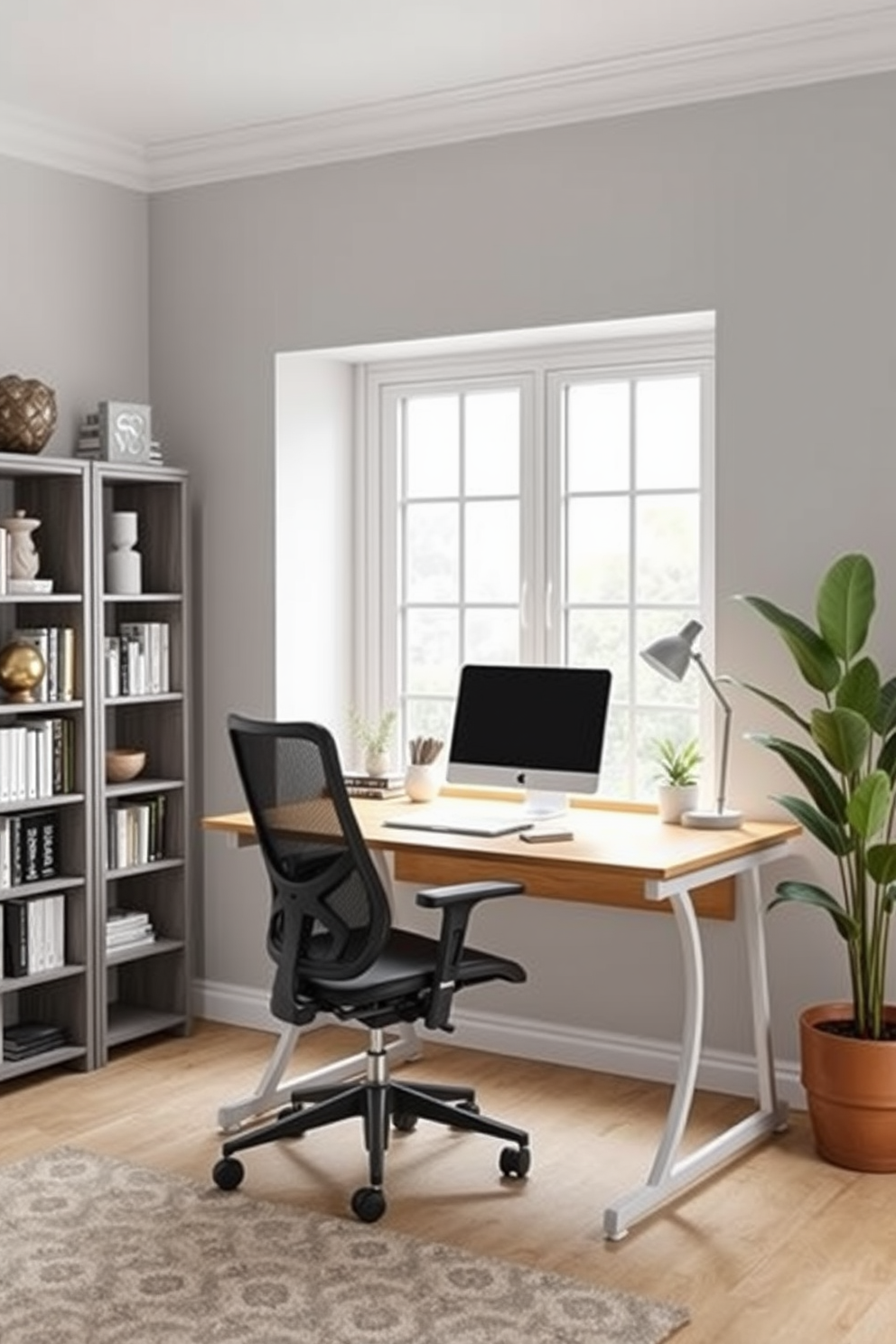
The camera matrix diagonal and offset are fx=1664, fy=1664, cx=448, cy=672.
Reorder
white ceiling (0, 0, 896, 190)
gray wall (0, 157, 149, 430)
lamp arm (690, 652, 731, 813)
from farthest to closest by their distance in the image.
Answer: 1. gray wall (0, 157, 149, 430)
2. lamp arm (690, 652, 731, 813)
3. white ceiling (0, 0, 896, 190)

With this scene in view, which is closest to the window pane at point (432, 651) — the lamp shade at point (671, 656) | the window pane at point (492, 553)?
the window pane at point (492, 553)

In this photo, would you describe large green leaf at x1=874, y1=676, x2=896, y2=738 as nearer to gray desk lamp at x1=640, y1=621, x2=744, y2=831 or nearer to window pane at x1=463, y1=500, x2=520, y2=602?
gray desk lamp at x1=640, y1=621, x2=744, y2=831

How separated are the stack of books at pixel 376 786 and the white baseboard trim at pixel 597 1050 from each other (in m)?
0.71

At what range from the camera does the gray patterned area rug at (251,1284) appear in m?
3.03

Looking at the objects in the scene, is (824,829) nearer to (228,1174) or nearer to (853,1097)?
(853,1097)

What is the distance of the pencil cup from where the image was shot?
4.69 meters

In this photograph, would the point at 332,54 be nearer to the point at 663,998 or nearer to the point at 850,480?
the point at 850,480

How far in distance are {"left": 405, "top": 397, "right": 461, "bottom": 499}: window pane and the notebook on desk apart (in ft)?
4.18

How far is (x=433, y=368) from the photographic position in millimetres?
5145

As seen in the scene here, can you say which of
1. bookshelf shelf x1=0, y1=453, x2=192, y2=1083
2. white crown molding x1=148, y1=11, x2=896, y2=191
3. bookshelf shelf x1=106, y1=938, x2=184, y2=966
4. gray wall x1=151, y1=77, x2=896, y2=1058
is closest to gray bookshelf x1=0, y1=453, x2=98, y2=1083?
bookshelf shelf x1=0, y1=453, x2=192, y2=1083

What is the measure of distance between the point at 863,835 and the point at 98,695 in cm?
219

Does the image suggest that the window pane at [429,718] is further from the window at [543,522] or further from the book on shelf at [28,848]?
the book on shelf at [28,848]

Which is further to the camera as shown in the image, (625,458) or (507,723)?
(625,458)

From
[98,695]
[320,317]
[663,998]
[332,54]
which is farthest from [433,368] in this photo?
[663,998]
